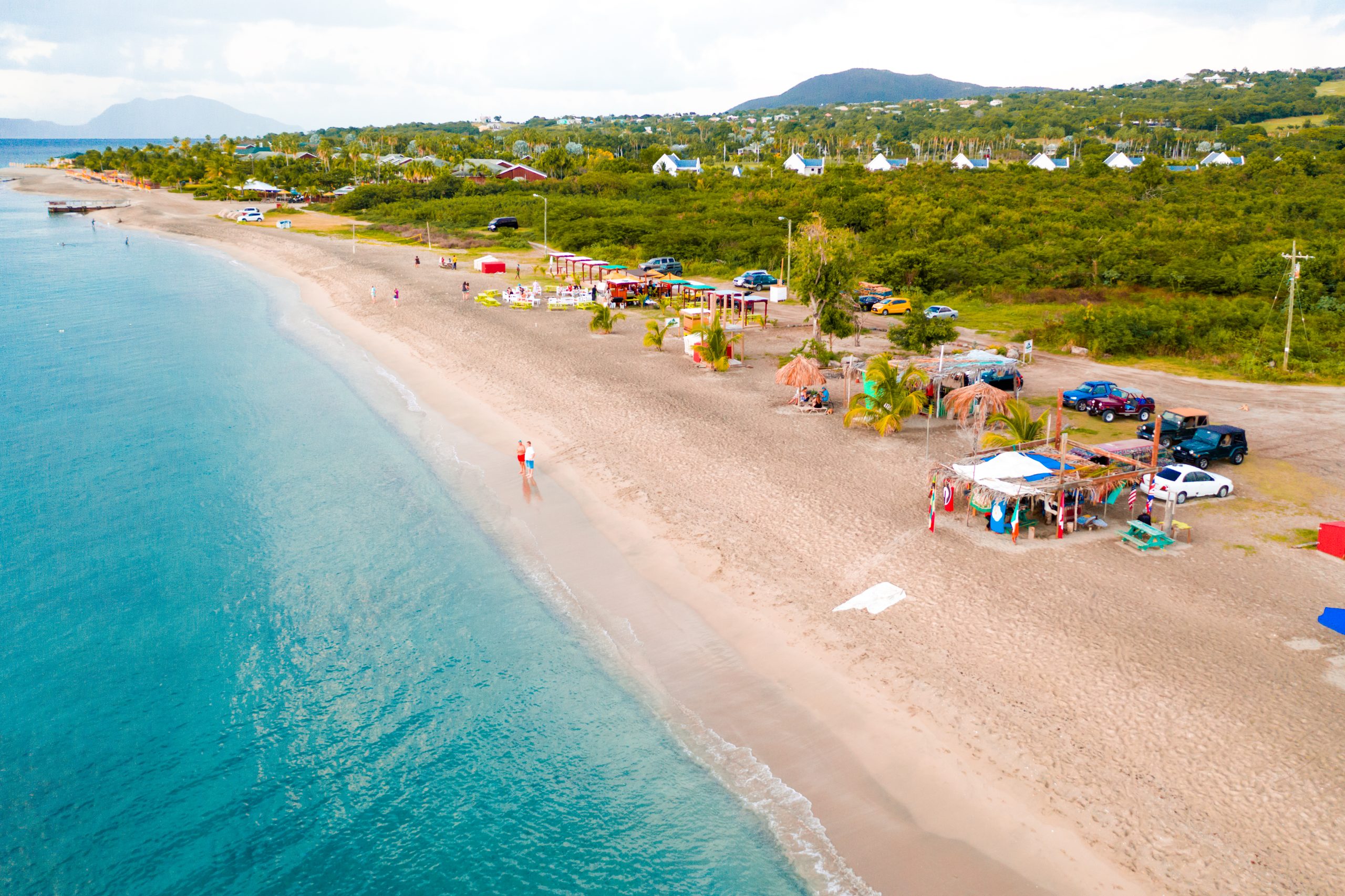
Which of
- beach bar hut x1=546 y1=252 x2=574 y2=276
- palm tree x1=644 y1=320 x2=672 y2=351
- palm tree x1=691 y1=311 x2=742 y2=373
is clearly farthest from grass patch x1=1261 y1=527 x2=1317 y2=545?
beach bar hut x1=546 y1=252 x2=574 y2=276

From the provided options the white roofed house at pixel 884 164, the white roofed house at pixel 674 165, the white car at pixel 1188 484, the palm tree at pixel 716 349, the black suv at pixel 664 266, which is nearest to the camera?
the white car at pixel 1188 484

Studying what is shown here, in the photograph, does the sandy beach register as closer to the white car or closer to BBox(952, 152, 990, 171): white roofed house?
the white car

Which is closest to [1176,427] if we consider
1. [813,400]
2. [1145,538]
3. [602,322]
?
[1145,538]

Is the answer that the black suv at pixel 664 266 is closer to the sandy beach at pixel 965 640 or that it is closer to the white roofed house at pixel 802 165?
the sandy beach at pixel 965 640

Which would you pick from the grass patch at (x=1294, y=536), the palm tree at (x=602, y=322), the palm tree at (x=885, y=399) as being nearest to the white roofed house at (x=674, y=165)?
the palm tree at (x=602, y=322)

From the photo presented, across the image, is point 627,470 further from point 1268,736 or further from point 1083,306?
point 1083,306

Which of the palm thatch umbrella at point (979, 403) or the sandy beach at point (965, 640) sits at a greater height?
the palm thatch umbrella at point (979, 403)

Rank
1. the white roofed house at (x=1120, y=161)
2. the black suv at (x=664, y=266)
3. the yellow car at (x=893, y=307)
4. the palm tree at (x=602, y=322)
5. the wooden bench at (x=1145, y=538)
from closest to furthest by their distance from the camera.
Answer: the wooden bench at (x=1145, y=538), the palm tree at (x=602, y=322), the yellow car at (x=893, y=307), the black suv at (x=664, y=266), the white roofed house at (x=1120, y=161)
